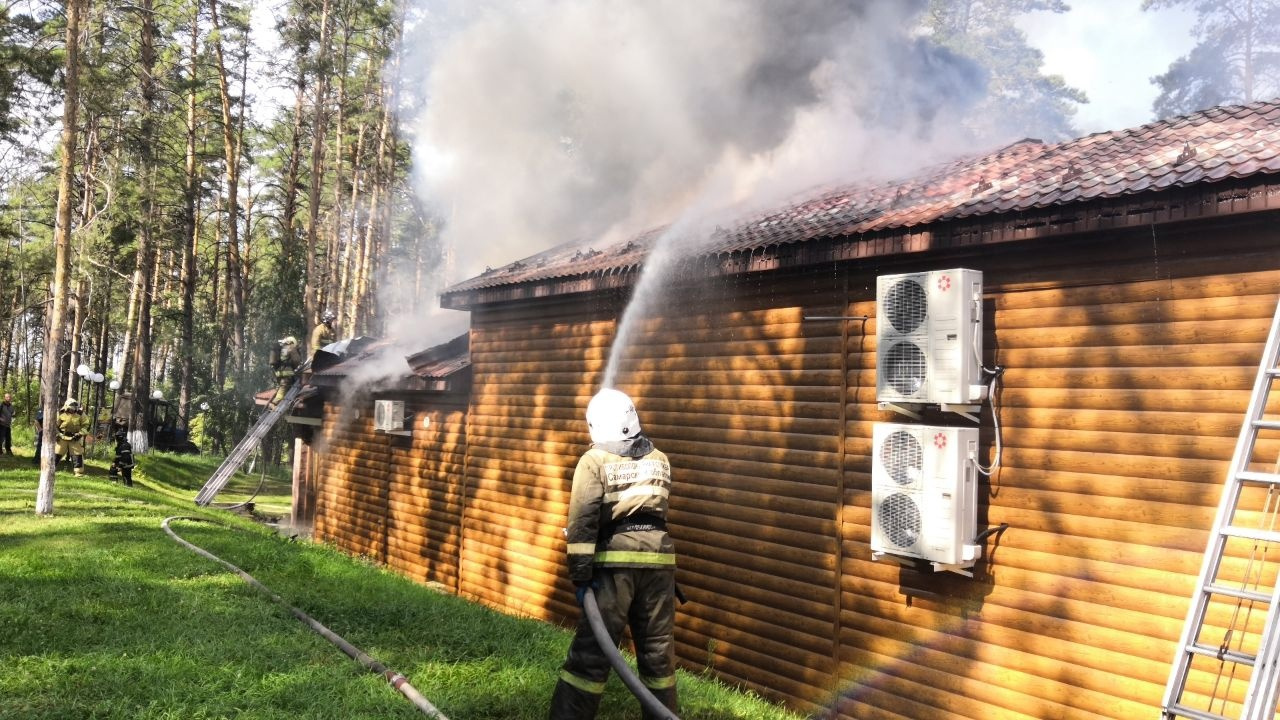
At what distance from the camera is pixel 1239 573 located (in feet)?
14.3

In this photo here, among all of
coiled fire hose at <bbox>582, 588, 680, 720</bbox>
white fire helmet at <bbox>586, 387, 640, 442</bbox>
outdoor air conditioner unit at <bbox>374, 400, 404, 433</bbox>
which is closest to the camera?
coiled fire hose at <bbox>582, 588, 680, 720</bbox>

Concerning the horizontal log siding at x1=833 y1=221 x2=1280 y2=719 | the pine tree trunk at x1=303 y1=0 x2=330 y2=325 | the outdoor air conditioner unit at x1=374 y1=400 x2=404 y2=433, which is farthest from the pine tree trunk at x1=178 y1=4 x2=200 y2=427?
the horizontal log siding at x1=833 y1=221 x2=1280 y2=719

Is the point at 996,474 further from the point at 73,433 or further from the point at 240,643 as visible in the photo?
the point at 73,433

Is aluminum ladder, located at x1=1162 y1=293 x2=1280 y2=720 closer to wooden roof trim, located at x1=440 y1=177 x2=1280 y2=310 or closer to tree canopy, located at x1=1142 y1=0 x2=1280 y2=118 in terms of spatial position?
wooden roof trim, located at x1=440 y1=177 x2=1280 y2=310

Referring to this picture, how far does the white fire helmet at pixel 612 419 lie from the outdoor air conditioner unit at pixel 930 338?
195 cm

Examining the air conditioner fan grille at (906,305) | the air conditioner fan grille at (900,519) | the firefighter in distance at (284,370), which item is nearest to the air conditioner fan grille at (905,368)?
the air conditioner fan grille at (906,305)

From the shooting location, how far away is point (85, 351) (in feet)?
142

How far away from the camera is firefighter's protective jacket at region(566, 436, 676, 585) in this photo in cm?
462

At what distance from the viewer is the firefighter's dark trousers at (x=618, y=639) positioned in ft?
14.9

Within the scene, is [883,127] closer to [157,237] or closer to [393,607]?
[393,607]

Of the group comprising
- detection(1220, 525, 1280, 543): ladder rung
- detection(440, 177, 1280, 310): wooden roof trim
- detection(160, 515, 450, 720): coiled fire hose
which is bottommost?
detection(160, 515, 450, 720): coiled fire hose

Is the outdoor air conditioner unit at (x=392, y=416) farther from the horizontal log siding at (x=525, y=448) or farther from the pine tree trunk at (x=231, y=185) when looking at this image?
the pine tree trunk at (x=231, y=185)

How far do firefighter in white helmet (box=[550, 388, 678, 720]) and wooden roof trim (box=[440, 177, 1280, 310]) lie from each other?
2449mm

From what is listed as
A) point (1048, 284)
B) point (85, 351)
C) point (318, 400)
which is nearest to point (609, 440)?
point (1048, 284)
